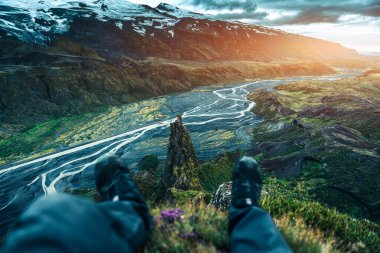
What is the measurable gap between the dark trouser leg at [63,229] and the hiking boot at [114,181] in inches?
51.9

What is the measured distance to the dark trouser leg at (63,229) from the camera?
7.23 feet

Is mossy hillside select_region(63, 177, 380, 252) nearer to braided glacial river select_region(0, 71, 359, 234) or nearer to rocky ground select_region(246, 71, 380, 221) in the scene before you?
rocky ground select_region(246, 71, 380, 221)

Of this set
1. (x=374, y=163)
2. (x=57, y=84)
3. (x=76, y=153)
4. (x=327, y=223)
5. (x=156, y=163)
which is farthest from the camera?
(x=57, y=84)

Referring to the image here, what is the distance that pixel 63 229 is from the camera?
2316 millimetres

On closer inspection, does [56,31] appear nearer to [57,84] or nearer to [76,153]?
[57,84]

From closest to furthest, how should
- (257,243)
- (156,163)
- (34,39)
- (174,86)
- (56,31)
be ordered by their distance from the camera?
1. (257,243)
2. (156,163)
3. (174,86)
4. (34,39)
5. (56,31)

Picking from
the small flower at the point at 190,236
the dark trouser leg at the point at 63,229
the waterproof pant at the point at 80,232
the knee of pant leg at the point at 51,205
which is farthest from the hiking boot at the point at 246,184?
the knee of pant leg at the point at 51,205

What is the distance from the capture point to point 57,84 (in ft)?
243

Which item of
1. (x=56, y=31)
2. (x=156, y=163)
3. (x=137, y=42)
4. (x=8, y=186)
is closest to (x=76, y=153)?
(x=8, y=186)

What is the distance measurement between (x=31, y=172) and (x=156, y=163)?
48.4 feet

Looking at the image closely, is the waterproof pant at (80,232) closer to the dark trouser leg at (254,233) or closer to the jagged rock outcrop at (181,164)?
the dark trouser leg at (254,233)

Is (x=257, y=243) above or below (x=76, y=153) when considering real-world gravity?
above

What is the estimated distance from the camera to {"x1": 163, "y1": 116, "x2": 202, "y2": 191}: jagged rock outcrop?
58.2ft

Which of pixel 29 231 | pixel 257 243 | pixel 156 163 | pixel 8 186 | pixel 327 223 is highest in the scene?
pixel 29 231
